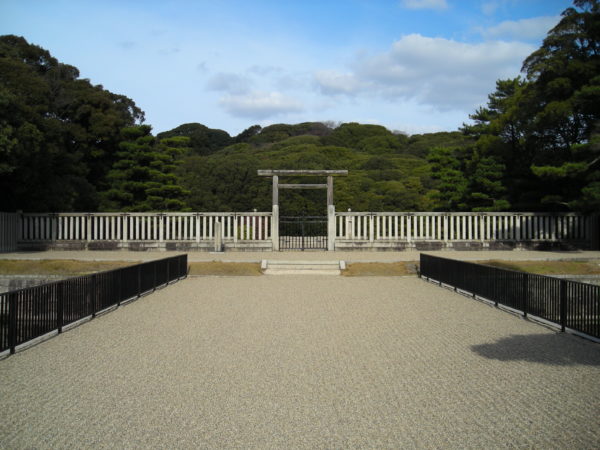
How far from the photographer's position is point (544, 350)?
560 centimetres

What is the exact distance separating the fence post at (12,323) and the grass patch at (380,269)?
9.06 meters

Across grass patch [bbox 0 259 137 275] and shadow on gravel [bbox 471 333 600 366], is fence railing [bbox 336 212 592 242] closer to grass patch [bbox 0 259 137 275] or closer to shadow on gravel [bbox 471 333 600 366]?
grass patch [bbox 0 259 137 275]

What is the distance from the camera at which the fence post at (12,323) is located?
5410mm

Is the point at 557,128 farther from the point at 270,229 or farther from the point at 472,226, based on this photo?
the point at 270,229

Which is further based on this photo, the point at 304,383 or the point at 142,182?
the point at 142,182

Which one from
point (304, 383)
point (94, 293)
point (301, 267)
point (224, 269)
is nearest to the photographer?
point (304, 383)

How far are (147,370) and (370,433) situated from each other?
2.43 metres

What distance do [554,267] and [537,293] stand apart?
5815mm

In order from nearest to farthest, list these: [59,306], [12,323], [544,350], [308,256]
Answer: [12,323] < [544,350] < [59,306] < [308,256]

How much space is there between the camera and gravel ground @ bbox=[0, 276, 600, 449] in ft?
10.8

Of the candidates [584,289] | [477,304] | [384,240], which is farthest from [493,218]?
A: [584,289]

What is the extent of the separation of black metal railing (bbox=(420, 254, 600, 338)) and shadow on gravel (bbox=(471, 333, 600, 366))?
0.33 m

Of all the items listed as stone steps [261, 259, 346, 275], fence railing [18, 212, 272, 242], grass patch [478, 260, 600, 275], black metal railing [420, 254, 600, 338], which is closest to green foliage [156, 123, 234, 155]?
fence railing [18, 212, 272, 242]

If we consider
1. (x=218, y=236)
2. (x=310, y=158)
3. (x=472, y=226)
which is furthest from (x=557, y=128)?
(x=310, y=158)
